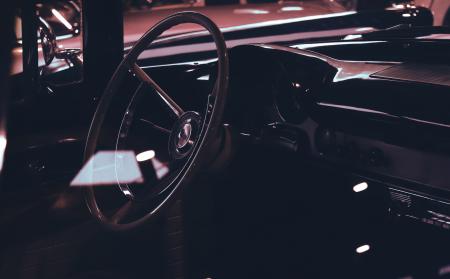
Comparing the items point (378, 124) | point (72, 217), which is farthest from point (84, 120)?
point (378, 124)

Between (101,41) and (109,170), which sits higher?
(101,41)

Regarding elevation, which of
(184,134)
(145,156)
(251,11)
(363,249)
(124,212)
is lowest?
(363,249)

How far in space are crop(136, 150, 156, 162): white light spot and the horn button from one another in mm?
187

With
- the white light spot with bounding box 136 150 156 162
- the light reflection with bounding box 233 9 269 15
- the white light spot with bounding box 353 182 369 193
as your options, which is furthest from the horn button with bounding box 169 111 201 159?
the light reflection with bounding box 233 9 269 15

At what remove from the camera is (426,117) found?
146 cm

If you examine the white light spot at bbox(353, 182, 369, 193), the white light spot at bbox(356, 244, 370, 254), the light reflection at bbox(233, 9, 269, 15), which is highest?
the light reflection at bbox(233, 9, 269, 15)

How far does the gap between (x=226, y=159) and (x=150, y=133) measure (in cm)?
26

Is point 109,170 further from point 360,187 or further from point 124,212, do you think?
point 360,187

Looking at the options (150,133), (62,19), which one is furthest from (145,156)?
(62,19)

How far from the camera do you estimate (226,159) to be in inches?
72.8

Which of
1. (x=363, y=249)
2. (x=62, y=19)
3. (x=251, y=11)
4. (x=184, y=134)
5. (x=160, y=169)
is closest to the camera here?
(x=184, y=134)

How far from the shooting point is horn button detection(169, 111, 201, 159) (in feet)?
5.20

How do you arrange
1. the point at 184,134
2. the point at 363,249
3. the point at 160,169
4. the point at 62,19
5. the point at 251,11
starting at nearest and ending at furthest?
the point at 184,134
the point at 160,169
the point at 363,249
the point at 62,19
the point at 251,11

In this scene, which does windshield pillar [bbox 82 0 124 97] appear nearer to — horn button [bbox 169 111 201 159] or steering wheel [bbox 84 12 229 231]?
steering wheel [bbox 84 12 229 231]
